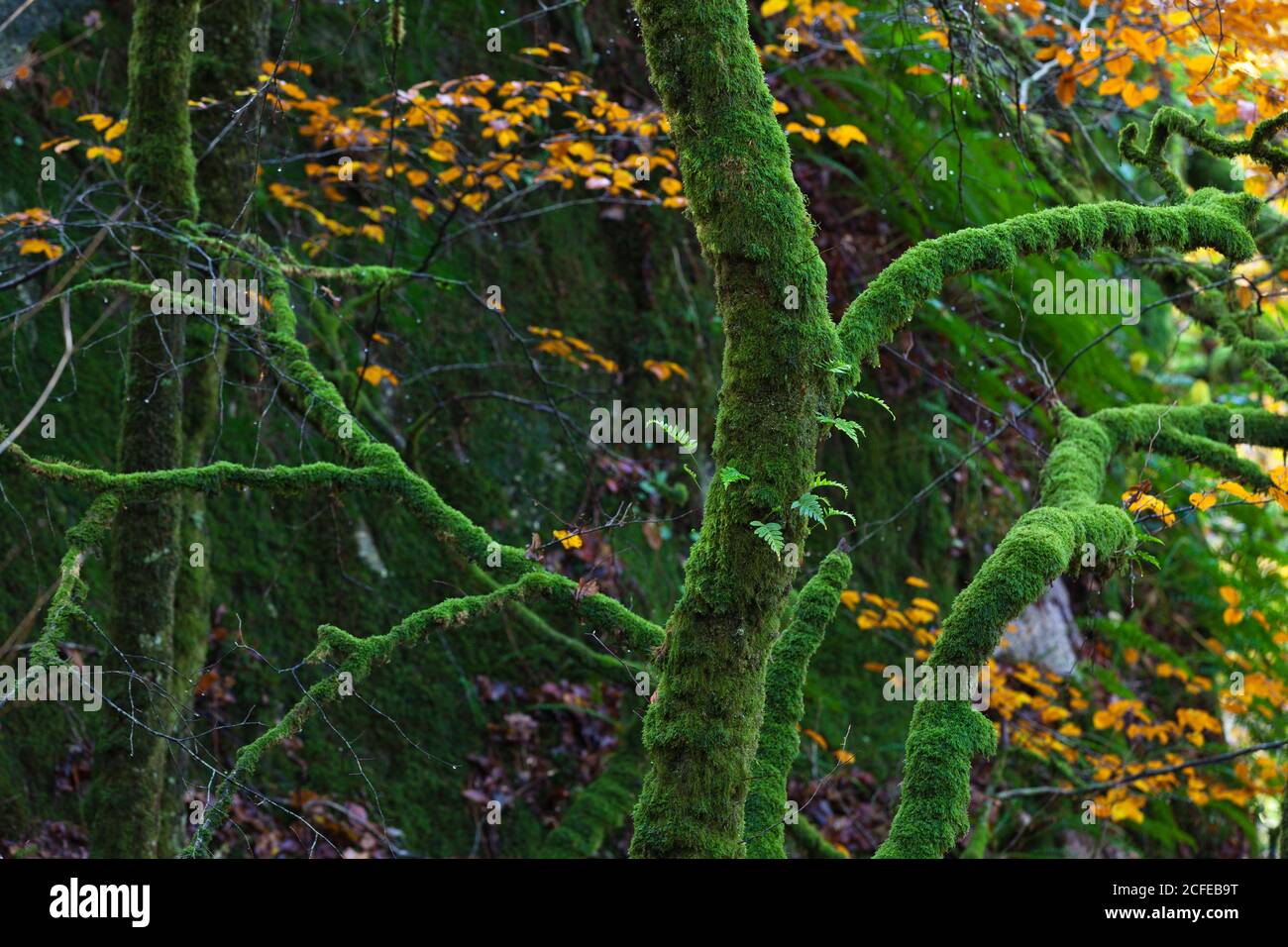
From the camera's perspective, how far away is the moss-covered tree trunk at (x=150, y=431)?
179 inches

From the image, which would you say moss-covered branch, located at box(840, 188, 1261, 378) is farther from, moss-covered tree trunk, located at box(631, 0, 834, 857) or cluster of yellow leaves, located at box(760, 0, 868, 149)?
cluster of yellow leaves, located at box(760, 0, 868, 149)

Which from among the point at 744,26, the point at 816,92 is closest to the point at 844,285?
the point at 816,92

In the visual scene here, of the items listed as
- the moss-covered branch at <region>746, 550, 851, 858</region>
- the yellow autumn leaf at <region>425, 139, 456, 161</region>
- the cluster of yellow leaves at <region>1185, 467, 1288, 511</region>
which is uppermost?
the yellow autumn leaf at <region>425, 139, 456, 161</region>

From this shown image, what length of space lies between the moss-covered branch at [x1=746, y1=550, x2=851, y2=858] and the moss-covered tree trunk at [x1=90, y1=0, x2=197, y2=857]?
2573 millimetres

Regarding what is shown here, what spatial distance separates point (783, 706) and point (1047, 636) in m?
6.29

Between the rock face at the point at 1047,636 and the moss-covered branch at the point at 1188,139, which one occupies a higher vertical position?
the moss-covered branch at the point at 1188,139

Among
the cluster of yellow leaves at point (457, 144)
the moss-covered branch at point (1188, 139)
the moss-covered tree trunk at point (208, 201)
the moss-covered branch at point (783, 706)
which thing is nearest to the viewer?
the moss-covered branch at point (783, 706)

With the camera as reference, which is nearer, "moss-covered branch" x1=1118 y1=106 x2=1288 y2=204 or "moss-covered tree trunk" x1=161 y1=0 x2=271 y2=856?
"moss-covered branch" x1=1118 y1=106 x2=1288 y2=204

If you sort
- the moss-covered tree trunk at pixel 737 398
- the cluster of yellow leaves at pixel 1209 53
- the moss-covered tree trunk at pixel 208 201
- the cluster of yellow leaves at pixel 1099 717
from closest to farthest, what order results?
the moss-covered tree trunk at pixel 737 398, the moss-covered tree trunk at pixel 208 201, the cluster of yellow leaves at pixel 1209 53, the cluster of yellow leaves at pixel 1099 717

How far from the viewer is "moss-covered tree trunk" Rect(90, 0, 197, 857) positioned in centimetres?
455

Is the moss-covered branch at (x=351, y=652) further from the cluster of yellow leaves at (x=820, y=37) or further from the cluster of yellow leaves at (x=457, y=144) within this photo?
the cluster of yellow leaves at (x=820, y=37)

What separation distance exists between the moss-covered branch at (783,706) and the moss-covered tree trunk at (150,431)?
2573 mm

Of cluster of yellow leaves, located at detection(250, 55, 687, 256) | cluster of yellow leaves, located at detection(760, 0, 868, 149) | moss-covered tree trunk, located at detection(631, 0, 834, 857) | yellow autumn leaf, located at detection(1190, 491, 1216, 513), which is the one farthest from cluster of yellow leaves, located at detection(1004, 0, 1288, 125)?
moss-covered tree trunk, located at detection(631, 0, 834, 857)

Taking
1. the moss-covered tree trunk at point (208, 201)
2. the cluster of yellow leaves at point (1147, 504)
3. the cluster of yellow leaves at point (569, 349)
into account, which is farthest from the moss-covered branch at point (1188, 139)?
the moss-covered tree trunk at point (208, 201)
